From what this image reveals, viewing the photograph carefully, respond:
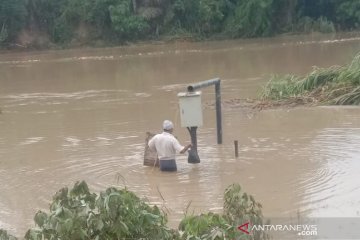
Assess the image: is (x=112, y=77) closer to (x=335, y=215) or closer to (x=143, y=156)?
(x=143, y=156)

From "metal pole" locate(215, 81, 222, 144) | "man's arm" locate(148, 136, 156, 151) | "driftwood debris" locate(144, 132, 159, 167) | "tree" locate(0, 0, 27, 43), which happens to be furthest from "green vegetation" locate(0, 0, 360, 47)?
"man's arm" locate(148, 136, 156, 151)

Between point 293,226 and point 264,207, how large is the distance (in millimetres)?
1079

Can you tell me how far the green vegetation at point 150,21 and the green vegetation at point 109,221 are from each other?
137 ft

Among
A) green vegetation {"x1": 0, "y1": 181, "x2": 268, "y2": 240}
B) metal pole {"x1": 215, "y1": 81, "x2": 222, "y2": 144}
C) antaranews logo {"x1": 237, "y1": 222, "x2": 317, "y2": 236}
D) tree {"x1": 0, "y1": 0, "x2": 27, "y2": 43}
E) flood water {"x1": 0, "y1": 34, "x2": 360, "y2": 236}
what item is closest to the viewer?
green vegetation {"x1": 0, "y1": 181, "x2": 268, "y2": 240}

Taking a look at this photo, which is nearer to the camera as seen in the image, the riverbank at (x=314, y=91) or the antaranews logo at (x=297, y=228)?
the antaranews logo at (x=297, y=228)

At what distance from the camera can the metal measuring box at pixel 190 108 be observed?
10547mm

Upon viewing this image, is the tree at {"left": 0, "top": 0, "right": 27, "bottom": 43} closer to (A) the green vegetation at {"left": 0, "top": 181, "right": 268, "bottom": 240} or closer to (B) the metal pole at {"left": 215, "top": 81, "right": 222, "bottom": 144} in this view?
(B) the metal pole at {"left": 215, "top": 81, "right": 222, "bottom": 144}


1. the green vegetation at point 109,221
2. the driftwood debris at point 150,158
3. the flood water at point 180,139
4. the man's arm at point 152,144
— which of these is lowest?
the flood water at point 180,139

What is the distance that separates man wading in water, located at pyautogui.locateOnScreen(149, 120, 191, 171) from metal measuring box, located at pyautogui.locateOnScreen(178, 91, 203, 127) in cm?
29

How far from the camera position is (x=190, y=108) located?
416 inches

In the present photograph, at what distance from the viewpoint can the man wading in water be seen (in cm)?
1035

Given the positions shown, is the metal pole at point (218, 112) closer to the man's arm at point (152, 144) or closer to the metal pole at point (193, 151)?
the metal pole at point (193, 151)

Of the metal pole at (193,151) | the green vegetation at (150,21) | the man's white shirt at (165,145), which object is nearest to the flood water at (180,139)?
the metal pole at (193,151)

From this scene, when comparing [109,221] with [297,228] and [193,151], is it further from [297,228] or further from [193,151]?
[193,151]
